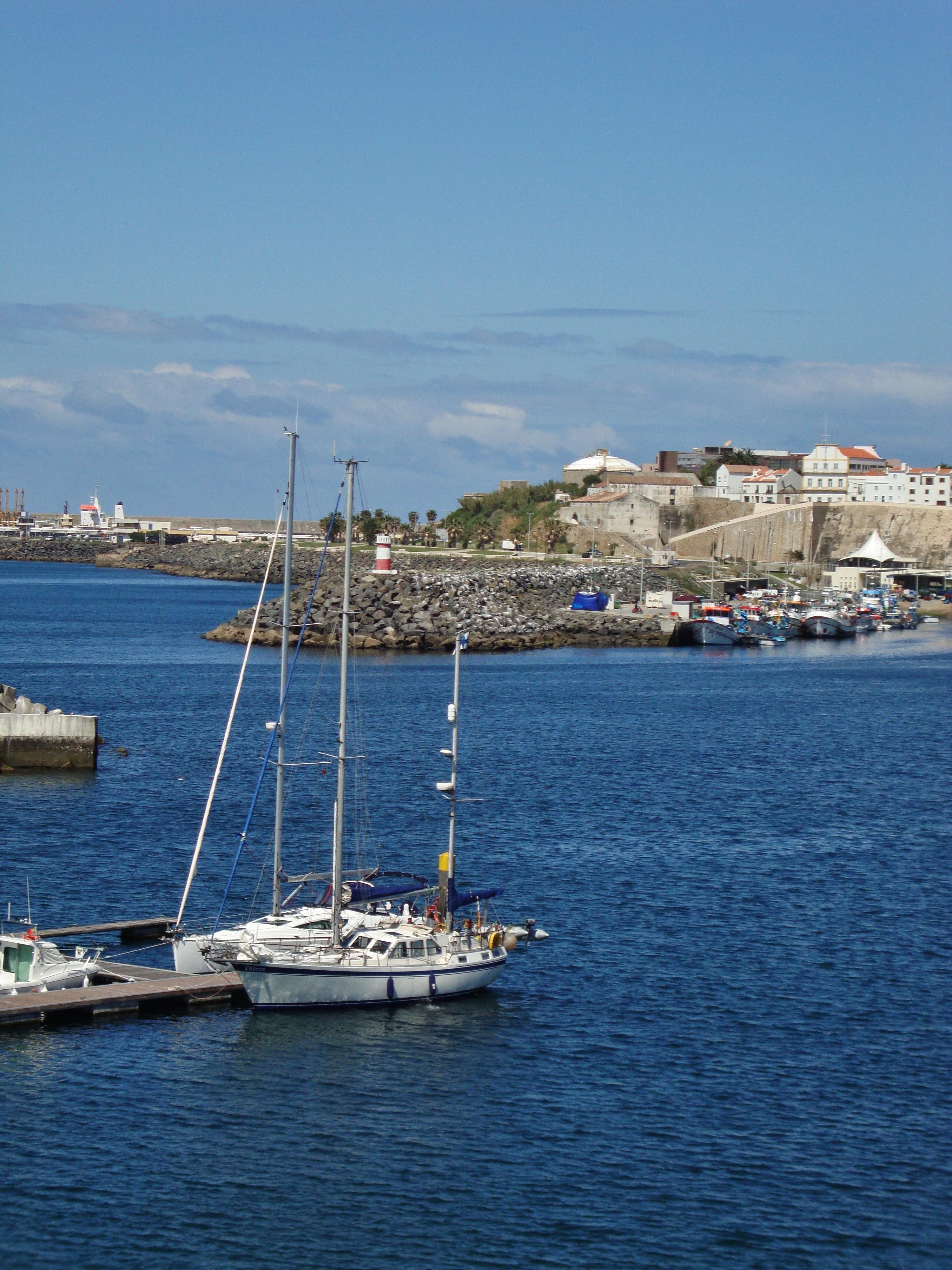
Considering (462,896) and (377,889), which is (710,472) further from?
Answer: (462,896)

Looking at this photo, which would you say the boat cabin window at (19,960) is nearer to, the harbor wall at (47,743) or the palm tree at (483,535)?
the harbor wall at (47,743)

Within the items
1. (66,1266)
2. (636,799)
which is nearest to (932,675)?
Answer: (636,799)

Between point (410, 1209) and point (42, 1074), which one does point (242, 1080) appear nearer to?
point (42, 1074)

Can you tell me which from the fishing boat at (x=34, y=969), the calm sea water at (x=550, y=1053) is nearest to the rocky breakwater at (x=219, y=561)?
the calm sea water at (x=550, y=1053)

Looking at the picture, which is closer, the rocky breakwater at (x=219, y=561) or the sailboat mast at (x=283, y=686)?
the sailboat mast at (x=283, y=686)

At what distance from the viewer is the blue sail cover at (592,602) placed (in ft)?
301

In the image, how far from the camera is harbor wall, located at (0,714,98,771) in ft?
127

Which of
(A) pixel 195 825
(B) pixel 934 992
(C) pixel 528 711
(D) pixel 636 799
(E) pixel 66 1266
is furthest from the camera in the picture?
(C) pixel 528 711

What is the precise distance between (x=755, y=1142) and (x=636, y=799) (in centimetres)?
1952

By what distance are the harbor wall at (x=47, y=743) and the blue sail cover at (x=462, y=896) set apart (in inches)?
663

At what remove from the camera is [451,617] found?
3137 inches

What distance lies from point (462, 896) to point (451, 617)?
5651 cm

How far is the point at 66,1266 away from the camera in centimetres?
1501

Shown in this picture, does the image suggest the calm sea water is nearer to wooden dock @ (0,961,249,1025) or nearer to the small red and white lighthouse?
wooden dock @ (0,961,249,1025)
